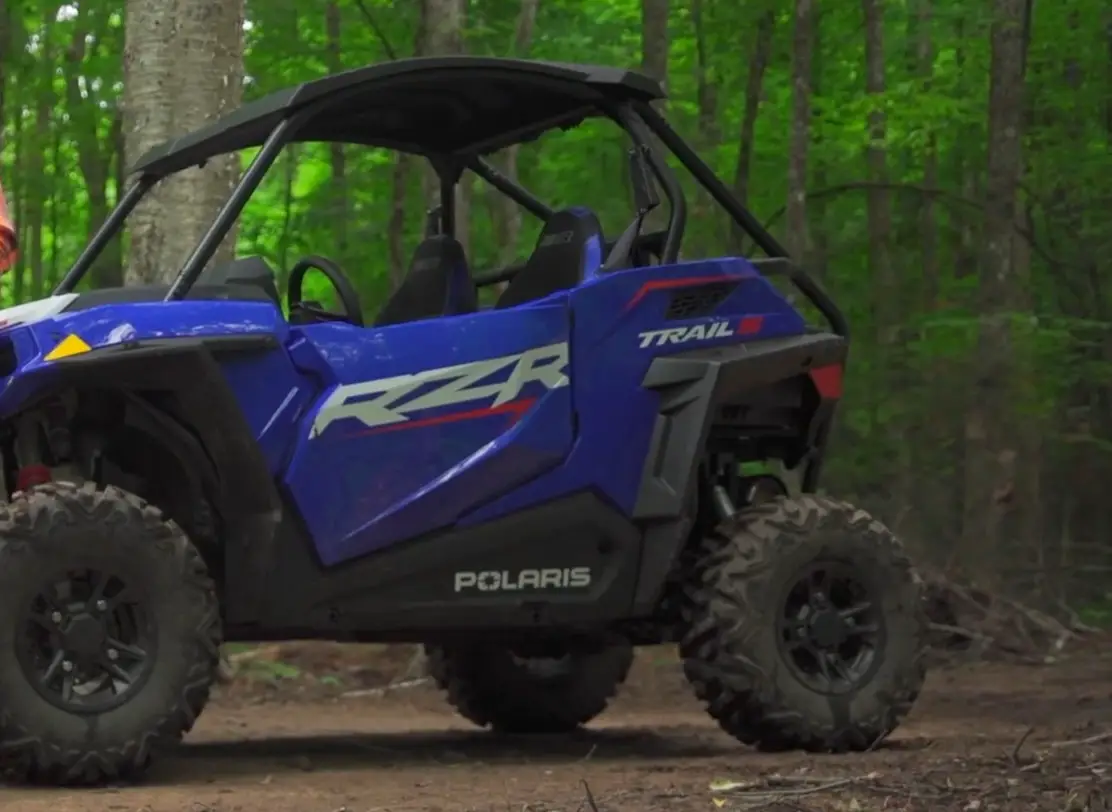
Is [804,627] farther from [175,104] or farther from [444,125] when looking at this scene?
[175,104]

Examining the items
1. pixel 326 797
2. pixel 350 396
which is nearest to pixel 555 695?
pixel 350 396

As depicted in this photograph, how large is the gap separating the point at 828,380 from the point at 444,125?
175 centimetres

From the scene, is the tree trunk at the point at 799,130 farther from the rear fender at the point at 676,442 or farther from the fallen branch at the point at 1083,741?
the fallen branch at the point at 1083,741

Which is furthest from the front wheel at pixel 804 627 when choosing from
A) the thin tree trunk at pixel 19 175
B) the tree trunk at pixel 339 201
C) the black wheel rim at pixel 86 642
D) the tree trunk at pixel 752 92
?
the thin tree trunk at pixel 19 175

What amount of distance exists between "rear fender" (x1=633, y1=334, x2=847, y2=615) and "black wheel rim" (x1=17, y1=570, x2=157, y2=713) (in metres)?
1.72

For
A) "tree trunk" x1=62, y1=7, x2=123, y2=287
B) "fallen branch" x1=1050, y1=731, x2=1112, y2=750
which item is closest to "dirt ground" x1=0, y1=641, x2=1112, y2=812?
"fallen branch" x1=1050, y1=731, x2=1112, y2=750

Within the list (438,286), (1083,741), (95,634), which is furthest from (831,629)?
(95,634)

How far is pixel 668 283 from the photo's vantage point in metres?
5.72

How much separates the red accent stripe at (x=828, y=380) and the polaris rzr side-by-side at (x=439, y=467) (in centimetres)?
1

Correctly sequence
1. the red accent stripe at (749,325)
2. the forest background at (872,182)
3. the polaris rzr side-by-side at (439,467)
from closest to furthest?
the polaris rzr side-by-side at (439,467)
the red accent stripe at (749,325)
the forest background at (872,182)

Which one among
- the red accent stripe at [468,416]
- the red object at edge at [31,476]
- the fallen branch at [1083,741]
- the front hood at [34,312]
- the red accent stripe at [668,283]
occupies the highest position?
the red accent stripe at [668,283]

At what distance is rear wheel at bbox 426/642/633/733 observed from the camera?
701cm

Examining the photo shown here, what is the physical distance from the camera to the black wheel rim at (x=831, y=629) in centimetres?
579

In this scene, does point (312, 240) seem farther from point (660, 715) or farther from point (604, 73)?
point (604, 73)
